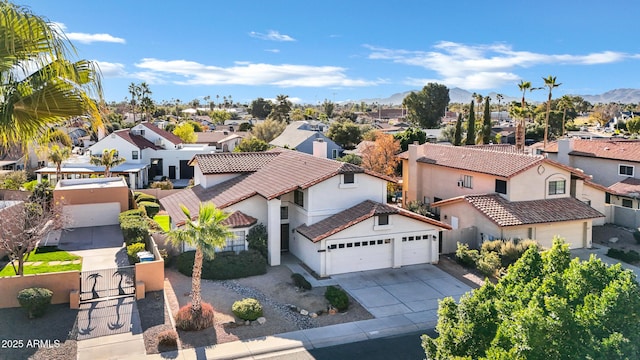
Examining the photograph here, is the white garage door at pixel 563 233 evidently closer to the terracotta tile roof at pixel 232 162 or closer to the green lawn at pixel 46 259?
the terracotta tile roof at pixel 232 162

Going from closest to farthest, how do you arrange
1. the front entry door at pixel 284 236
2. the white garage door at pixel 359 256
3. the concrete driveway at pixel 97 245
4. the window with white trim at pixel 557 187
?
1. the white garage door at pixel 359 256
2. the concrete driveway at pixel 97 245
3. the front entry door at pixel 284 236
4. the window with white trim at pixel 557 187

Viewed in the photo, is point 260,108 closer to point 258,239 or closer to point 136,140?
point 136,140

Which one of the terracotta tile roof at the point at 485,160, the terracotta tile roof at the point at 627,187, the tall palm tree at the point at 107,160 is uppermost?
the terracotta tile roof at the point at 485,160

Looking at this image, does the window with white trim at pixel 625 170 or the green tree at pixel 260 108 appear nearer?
the window with white trim at pixel 625 170

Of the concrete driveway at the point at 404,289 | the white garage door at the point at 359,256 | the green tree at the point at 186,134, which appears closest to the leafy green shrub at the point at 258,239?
the white garage door at the point at 359,256

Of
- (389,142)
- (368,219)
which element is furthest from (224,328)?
(389,142)

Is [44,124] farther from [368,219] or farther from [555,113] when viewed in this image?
[555,113]

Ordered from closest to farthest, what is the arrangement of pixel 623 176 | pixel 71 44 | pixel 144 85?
pixel 71 44 → pixel 623 176 → pixel 144 85

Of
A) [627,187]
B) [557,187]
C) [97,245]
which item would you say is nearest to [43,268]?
[97,245]

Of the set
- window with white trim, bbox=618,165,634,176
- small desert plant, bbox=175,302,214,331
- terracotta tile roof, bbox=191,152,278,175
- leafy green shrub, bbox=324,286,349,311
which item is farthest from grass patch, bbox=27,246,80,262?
window with white trim, bbox=618,165,634,176
